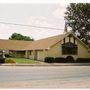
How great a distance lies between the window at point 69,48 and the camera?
47281 millimetres

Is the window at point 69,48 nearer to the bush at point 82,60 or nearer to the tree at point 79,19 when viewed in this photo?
the bush at point 82,60

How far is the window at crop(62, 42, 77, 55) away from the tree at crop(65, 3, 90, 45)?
11.0 m

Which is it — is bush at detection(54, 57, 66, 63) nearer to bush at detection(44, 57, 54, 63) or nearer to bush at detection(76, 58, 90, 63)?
bush at detection(44, 57, 54, 63)

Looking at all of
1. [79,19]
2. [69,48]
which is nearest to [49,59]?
[69,48]

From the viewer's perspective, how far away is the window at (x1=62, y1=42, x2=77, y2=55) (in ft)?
155

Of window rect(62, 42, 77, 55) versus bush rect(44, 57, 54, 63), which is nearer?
bush rect(44, 57, 54, 63)

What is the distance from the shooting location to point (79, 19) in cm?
5931

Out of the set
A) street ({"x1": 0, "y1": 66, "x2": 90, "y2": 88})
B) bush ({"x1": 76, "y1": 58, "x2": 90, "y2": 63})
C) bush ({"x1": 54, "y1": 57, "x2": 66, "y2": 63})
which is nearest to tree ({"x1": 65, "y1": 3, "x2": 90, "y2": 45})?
bush ({"x1": 76, "y1": 58, "x2": 90, "y2": 63})

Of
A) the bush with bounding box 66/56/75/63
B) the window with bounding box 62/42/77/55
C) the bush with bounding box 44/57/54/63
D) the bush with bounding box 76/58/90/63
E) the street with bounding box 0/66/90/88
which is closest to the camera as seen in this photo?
the street with bounding box 0/66/90/88

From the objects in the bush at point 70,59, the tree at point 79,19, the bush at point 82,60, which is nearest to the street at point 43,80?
the bush at point 70,59

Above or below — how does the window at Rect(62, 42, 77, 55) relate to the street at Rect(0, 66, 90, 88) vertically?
above

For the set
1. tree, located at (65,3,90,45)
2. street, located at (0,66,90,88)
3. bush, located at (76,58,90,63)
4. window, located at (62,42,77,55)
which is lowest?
street, located at (0,66,90,88)

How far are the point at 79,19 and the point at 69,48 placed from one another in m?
13.3

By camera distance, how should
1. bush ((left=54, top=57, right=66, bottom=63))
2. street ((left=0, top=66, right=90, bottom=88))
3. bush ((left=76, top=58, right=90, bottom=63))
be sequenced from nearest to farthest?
street ((left=0, top=66, right=90, bottom=88))
bush ((left=54, top=57, right=66, bottom=63))
bush ((left=76, top=58, right=90, bottom=63))
